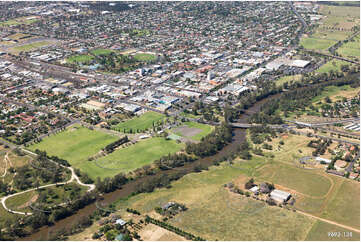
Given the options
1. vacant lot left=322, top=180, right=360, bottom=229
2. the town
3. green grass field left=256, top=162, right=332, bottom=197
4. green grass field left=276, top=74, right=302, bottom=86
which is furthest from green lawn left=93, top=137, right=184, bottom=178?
green grass field left=276, top=74, right=302, bottom=86

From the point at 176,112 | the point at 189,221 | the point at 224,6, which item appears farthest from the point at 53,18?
the point at 189,221

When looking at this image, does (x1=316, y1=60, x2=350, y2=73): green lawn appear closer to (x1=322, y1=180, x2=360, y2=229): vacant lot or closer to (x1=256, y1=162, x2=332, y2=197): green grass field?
(x1=256, y1=162, x2=332, y2=197): green grass field

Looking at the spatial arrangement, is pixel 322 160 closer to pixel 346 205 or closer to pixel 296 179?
pixel 296 179

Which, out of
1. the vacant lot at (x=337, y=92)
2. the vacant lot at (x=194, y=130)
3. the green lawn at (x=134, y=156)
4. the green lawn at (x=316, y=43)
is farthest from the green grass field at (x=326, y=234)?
the green lawn at (x=316, y=43)

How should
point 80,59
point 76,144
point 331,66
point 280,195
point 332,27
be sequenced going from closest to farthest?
point 280,195 → point 76,144 → point 331,66 → point 80,59 → point 332,27

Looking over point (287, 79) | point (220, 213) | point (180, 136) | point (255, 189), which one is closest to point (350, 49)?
point (287, 79)

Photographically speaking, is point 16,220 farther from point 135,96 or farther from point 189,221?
point 135,96
